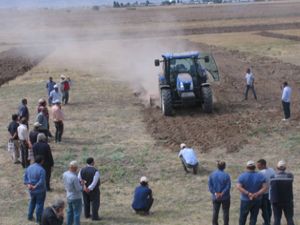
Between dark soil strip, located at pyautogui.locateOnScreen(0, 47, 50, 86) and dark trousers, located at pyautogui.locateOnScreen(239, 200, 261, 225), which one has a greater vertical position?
dark soil strip, located at pyautogui.locateOnScreen(0, 47, 50, 86)

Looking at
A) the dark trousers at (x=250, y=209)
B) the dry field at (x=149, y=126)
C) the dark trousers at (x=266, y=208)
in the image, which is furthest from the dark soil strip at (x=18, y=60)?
the dark trousers at (x=250, y=209)

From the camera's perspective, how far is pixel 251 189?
462 inches

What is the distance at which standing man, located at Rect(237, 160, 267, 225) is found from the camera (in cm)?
1170

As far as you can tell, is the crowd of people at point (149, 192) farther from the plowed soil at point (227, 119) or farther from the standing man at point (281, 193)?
the plowed soil at point (227, 119)

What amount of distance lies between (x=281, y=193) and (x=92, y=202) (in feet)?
12.3

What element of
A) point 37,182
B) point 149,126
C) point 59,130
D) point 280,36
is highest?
point 280,36

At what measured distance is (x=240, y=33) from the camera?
2645 inches

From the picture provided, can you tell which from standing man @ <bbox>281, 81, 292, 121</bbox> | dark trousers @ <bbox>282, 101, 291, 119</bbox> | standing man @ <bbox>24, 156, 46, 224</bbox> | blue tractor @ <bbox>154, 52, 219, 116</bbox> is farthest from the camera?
blue tractor @ <bbox>154, 52, 219, 116</bbox>

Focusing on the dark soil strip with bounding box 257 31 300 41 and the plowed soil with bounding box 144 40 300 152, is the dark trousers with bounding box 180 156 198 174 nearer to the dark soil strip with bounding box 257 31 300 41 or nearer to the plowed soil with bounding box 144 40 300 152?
the plowed soil with bounding box 144 40 300 152

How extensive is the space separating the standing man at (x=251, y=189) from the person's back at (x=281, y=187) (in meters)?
0.17

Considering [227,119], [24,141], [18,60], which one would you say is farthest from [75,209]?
[18,60]

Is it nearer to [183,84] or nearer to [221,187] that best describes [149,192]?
[221,187]

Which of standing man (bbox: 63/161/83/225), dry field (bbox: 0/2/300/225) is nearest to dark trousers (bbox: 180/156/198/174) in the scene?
dry field (bbox: 0/2/300/225)

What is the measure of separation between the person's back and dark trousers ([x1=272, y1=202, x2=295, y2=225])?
9 cm
